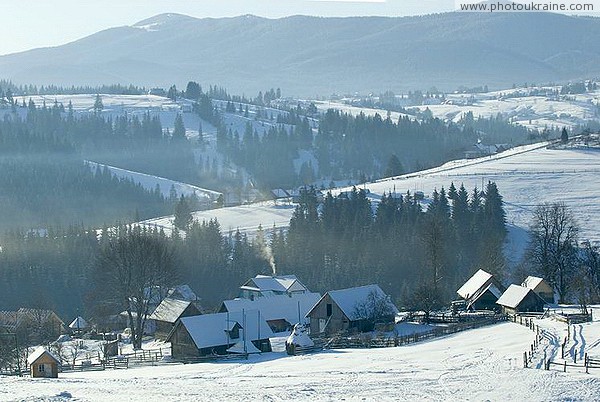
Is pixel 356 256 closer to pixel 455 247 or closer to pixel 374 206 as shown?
pixel 455 247

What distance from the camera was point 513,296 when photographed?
6444cm

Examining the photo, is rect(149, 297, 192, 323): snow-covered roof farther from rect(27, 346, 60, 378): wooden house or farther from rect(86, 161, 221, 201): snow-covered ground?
rect(86, 161, 221, 201): snow-covered ground

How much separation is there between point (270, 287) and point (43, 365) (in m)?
32.4

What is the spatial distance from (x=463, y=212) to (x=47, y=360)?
60.3 metres

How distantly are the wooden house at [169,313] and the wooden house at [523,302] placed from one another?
2243 cm

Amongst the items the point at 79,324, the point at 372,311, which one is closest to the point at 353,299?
the point at 372,311

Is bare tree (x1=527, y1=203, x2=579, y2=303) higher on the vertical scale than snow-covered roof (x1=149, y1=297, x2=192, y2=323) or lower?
higher

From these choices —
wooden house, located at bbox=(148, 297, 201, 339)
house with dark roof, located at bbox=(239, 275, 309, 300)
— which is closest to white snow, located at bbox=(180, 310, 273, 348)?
wooden house, located at bbox=(148, 297, 201, 339)

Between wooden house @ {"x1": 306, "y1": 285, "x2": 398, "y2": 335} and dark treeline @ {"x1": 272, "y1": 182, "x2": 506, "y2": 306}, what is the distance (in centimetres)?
1397

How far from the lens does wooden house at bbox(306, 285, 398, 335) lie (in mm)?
64062

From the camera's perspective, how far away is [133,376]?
44.9 meters

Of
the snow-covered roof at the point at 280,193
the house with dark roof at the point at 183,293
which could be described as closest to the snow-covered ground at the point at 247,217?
the snow-covered roof at the point at 280,193

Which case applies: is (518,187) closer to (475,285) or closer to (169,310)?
(475,285)

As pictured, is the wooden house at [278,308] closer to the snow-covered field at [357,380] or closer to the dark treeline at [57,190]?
the snow-covered field at [357,380]
